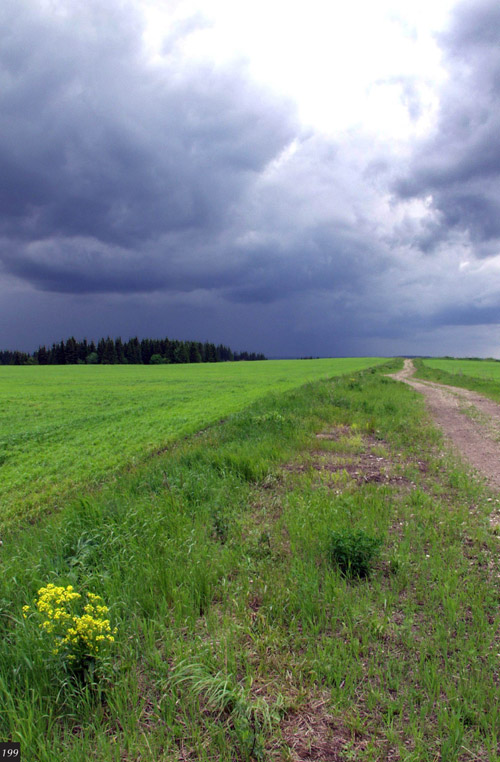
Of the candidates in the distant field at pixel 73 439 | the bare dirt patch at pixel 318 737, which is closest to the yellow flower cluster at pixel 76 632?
the bare dirt patch at pixel 318 737

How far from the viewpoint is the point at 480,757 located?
7.86 ft

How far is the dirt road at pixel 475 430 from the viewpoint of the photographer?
30.2 ft

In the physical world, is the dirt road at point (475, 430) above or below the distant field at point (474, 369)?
below

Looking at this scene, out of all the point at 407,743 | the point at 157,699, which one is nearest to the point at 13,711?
the point at 157,699

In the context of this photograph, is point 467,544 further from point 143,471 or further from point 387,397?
point 387,397

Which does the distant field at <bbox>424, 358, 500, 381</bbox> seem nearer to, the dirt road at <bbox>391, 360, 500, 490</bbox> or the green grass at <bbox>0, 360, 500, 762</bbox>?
the dirt road at <bbox>391, 360, 500, 490</bbox>

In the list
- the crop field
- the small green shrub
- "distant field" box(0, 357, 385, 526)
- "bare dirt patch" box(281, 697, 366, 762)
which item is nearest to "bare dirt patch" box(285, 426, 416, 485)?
the small green shrub

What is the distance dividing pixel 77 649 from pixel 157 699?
75cm

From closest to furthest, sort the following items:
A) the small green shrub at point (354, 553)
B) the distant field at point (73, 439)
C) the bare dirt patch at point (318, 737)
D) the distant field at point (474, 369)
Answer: the bare dirt patch at point (318, 737)
the small green shrub at point (354, 553)
the distant field at point (73, 439)
the distant field at point (474, 369)

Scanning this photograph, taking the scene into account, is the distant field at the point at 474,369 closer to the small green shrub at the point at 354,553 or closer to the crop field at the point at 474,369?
the crop field at the point at 474,369

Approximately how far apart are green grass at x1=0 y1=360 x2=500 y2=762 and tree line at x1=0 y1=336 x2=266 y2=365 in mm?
134865

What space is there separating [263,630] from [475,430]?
13.1m

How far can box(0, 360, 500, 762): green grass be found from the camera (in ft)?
8.48

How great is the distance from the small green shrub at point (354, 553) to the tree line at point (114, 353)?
447 ft
